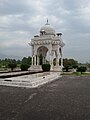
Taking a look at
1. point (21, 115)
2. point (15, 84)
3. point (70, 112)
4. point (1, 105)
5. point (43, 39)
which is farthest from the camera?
point (43, 39)

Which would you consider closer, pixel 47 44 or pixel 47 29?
pixel 47 44

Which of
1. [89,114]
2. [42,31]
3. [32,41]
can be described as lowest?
[89,114]

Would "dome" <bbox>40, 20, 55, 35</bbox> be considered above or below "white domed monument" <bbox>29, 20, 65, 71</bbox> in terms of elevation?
above

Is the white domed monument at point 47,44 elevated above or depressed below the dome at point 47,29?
below

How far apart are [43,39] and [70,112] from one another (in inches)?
1186

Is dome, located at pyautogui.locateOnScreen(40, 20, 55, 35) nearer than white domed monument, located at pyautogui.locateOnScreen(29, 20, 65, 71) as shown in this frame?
No

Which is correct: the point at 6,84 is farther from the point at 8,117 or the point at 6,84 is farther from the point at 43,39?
the point at 43,39

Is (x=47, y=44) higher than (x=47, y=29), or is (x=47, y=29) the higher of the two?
(x=47, y=29)

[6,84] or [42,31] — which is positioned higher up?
[42,31]

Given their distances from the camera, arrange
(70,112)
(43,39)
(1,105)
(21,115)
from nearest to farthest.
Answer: (21,115) → (70,112) → (1,105) → (43,39)

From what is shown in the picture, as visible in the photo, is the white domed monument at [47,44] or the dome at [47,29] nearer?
the white domed monument at [47,44]

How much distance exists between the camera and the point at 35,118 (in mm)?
4465

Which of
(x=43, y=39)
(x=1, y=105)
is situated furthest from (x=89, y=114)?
(x=43, y=39)

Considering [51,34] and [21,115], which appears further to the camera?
[51,34]
